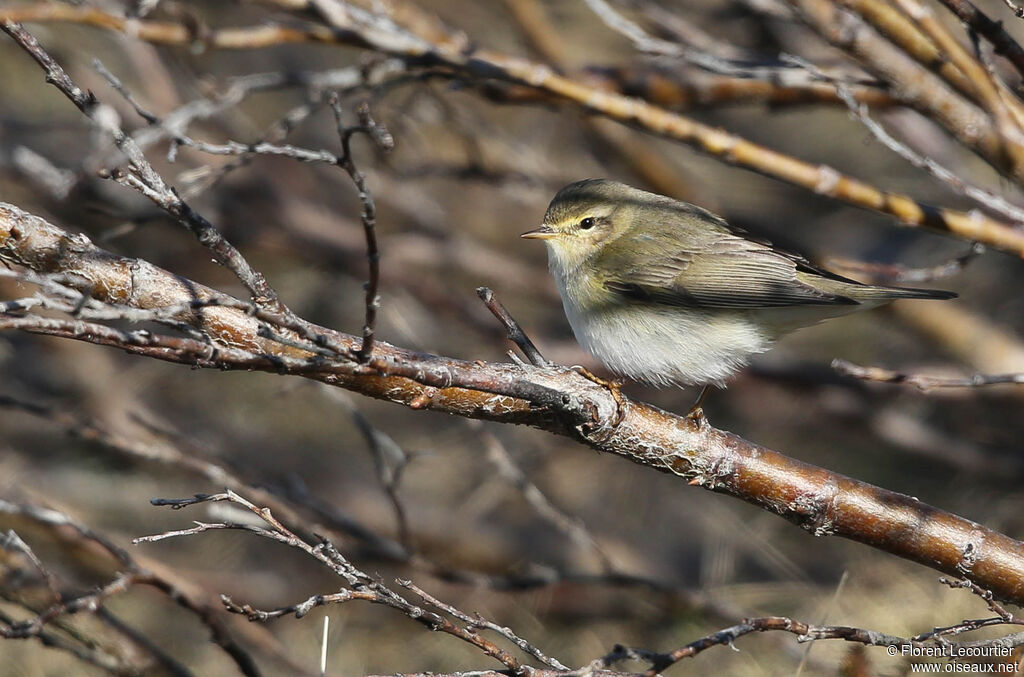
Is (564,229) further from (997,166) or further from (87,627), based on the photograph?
(87,627)

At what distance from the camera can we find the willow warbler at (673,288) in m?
3.34

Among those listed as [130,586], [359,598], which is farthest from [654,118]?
[130,586]

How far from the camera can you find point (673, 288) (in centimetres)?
351

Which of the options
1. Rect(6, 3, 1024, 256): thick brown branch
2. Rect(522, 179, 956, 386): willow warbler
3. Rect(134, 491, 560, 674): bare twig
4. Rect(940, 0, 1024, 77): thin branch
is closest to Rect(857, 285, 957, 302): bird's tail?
Rect(522, 179, 956, 386): willow warbler

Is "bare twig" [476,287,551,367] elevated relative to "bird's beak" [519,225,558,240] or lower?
elevated

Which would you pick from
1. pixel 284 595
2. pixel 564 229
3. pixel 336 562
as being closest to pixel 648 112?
pixel 564 229

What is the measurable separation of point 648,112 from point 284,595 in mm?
3308

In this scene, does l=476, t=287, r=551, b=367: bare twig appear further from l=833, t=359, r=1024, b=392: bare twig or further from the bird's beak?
the bird's beak

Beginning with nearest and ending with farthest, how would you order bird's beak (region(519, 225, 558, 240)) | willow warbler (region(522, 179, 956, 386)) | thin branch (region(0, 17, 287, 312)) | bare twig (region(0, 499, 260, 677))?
thin branch (region(0, 17, 287, 312)), bare twig (region(0, 499, 260, 677)), willow warbler (region(522, 179, 956, 386)), bird's beak (region(519, 225, 558, 240))

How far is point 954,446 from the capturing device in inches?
189

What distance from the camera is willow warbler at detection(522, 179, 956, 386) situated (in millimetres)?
3340

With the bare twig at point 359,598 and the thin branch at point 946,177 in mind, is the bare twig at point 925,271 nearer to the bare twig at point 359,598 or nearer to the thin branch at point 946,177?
the thin branch at point 946,177

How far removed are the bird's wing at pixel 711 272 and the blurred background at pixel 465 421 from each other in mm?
710

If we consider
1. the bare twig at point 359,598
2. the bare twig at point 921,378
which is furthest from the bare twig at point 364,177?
the bare twig at point 921,378
